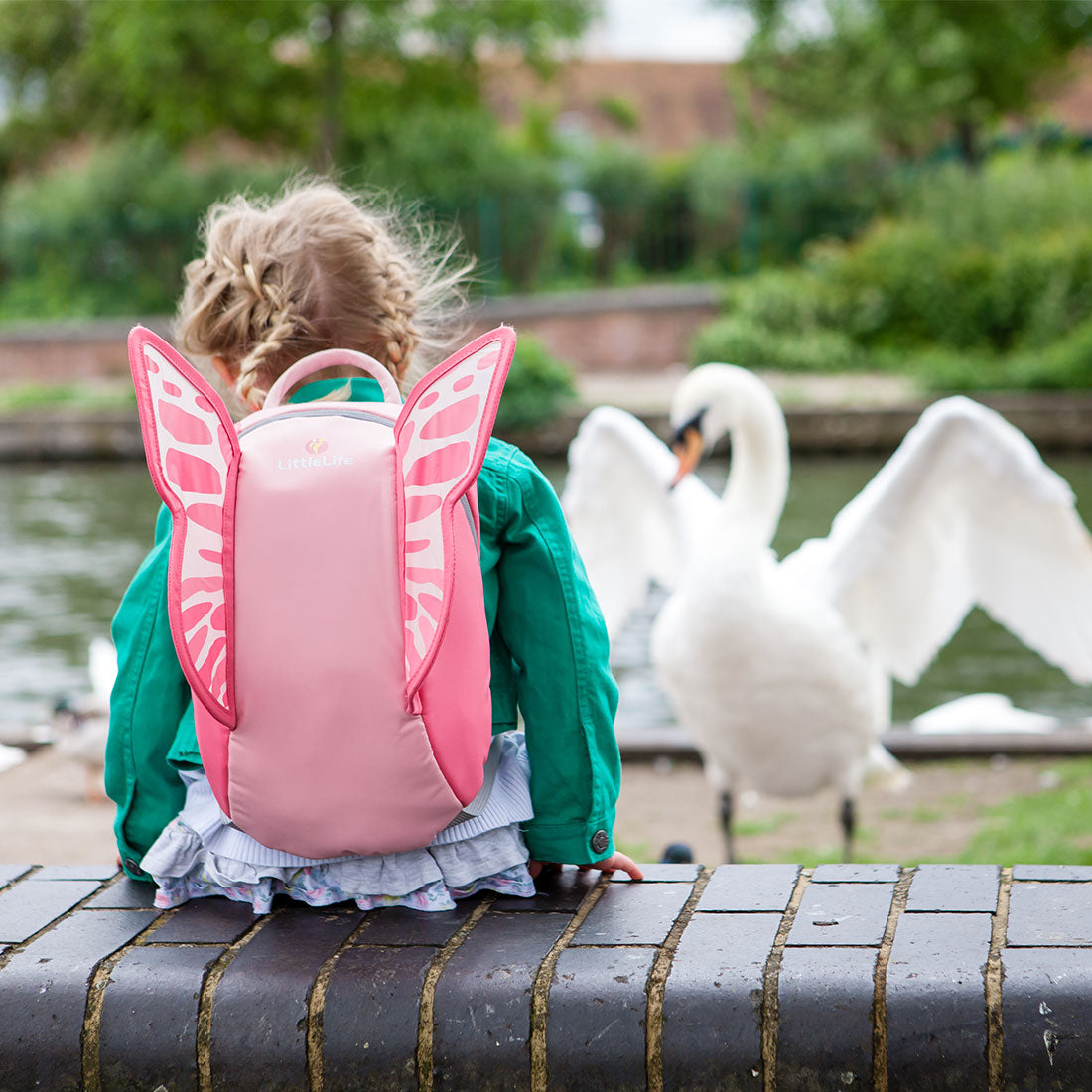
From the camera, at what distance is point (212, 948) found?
2.04 meters

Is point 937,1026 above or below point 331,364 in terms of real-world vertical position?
below

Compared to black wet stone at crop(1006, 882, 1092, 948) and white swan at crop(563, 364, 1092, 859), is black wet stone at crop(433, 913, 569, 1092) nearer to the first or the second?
black wet stone at crop(1006, 882, 1092, 948)

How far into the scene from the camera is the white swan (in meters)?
4.71

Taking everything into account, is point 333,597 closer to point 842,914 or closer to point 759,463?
point 842,914

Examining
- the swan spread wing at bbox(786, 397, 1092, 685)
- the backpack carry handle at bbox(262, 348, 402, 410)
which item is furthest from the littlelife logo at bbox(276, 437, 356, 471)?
the swan spread wing at bbox(786, 397, 1092, 685)

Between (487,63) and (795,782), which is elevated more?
(487,63)

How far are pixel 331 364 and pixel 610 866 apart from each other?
829 mm

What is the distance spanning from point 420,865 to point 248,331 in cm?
82

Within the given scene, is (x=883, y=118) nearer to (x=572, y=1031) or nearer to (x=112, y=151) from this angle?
(x=112, y=151)

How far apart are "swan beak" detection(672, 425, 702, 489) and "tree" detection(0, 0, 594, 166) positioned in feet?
63.3

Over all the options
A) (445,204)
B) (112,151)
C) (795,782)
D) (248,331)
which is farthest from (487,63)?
(248,331)

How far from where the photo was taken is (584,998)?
6.18 feet

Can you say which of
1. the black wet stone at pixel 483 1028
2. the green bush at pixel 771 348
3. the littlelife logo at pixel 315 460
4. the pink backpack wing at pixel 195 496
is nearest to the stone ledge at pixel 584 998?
the black wet stone at pixel 483 1028

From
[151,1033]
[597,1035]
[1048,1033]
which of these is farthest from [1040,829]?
[151,1033]
